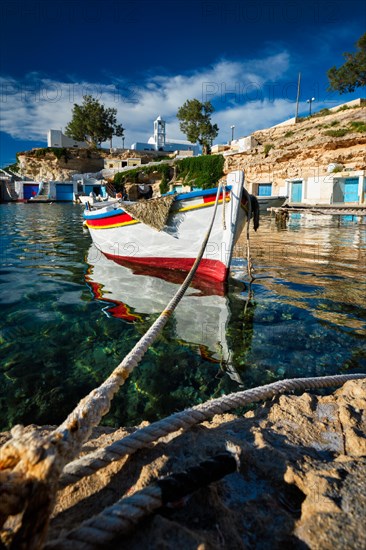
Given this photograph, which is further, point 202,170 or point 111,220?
point 202,170

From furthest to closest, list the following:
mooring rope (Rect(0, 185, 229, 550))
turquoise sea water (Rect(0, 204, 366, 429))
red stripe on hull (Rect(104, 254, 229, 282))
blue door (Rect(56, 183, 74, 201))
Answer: blue door (Rect(56, 183, 74, 201)) < red stripe on hull (Rect(104, 254, 229, 282)) < turquoise sea water (Rect(0, 204, 366, 429)) < mooring rope (Rect(0, 185, 229, 550))

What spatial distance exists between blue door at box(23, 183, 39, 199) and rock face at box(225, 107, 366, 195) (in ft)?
115

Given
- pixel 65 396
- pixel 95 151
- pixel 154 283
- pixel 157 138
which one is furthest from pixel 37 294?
pixel 157 138

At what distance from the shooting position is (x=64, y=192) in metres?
52.9

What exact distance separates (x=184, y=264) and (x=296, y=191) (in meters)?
26.6

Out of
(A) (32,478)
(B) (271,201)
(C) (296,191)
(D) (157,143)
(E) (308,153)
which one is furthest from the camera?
(D) (157,143)

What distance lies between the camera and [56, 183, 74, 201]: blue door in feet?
171

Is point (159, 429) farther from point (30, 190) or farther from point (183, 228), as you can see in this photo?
point (30, 190)

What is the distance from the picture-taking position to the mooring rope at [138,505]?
3.07 ft

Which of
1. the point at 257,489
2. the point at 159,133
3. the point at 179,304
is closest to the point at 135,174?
the point at 159,133

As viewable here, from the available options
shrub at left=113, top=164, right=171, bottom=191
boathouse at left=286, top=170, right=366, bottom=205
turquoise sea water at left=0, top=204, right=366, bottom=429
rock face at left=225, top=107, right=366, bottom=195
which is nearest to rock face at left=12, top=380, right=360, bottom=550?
turquoise sea water at left=0, top=204, right=366, bottom=429

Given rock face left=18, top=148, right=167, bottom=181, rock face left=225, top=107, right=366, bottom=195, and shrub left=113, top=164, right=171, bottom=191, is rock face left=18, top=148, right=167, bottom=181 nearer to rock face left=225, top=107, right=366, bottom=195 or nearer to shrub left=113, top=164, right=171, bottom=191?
shrub left=113, top=164, right=171, bottom=191

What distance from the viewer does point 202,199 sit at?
234 inches

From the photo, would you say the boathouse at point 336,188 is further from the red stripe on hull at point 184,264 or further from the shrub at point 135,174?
the shrub at point 135,174
